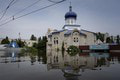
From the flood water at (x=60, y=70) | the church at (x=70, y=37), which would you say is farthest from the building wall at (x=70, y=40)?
the flood water at (x=60, y=70)

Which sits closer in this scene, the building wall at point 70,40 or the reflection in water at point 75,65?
the reflection in water at point 75,65

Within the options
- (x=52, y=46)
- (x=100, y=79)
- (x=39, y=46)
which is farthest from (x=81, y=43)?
(x=100, y=79)

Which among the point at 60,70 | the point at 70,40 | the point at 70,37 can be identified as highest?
the point at 70,37

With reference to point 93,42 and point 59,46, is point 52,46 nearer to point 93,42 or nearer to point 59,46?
point 59,46

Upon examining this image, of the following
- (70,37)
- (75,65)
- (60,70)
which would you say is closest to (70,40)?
(70,37)

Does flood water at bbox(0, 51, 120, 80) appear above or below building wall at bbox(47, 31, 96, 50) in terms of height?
below

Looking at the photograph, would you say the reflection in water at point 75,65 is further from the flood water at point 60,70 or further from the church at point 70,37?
the church at point 70,37

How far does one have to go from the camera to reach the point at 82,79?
26.6 feet

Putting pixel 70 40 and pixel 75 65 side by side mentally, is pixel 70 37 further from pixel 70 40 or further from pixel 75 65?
pixel 75 65

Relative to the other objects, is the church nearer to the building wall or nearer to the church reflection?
the building wall

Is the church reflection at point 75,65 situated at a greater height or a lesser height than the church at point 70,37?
lesser

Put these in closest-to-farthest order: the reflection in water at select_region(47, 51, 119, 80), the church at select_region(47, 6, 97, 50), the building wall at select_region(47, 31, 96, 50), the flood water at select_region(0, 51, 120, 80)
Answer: the flood water at select_region(0, 51, 120, 80) < the reflection in water at select_region(47, 51, 119, 80) < the building wall at select_region(47, 31, 96, 50) < the church at select_region(47, 6, 97, 50)

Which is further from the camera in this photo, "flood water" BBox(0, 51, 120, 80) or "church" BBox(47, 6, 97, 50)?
"church" BBox(47, 6, 97, 50)

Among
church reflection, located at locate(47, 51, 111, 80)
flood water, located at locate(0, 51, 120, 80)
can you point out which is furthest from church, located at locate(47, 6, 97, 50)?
flood water, located at locate(0, 51, 120, 80)
